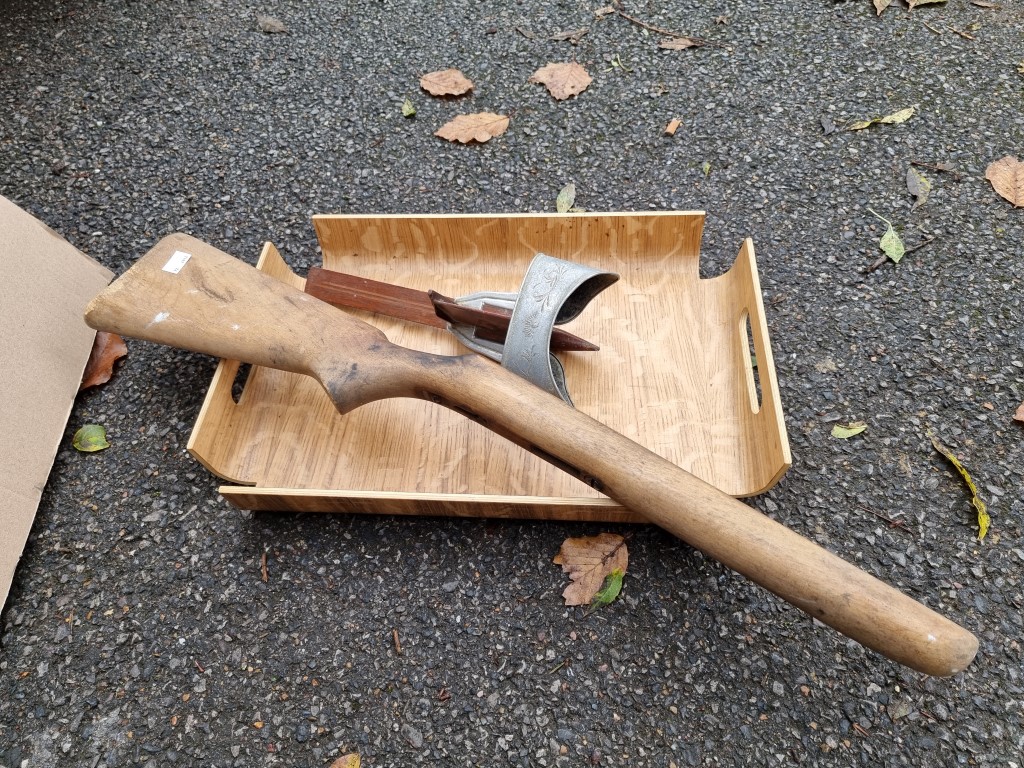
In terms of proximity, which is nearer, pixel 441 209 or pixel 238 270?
pixel 238 270

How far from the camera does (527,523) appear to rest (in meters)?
1.50

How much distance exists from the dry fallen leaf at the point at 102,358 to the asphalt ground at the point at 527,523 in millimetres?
31

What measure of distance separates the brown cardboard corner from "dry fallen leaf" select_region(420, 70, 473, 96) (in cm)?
131

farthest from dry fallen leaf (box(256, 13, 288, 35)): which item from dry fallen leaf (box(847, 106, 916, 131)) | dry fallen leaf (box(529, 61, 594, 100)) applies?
dry fallen leaf (box(847, 106, 916, 131))

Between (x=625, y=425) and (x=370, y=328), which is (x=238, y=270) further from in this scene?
(x=625, y=425)

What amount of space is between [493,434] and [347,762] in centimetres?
69

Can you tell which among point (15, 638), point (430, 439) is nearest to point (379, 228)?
point (430, 439)

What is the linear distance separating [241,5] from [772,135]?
7.08 ft

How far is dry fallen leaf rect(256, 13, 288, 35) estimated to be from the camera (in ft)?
8.79

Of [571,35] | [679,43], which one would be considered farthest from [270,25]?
[679,43]

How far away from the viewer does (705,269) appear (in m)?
1.94

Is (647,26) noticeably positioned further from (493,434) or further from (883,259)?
(493,434)

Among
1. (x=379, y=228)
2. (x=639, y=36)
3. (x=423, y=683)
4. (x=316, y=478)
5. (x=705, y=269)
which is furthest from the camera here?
(x=639, y=36)

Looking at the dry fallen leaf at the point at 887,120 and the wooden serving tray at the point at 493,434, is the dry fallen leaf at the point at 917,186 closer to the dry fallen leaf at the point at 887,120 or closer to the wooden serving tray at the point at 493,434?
the dry fallen leaf at the point at 887,120
